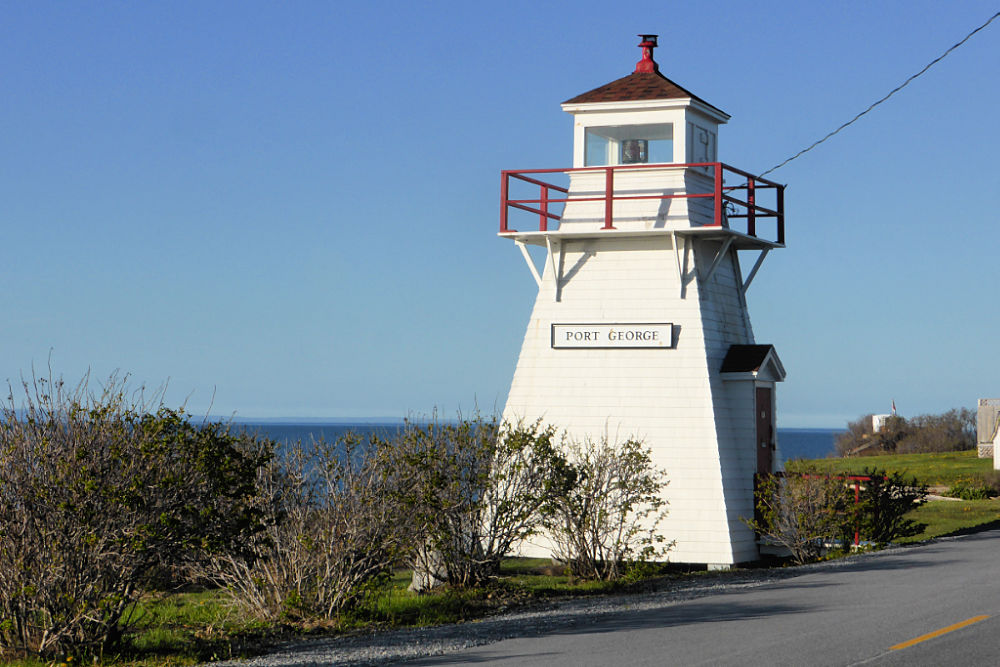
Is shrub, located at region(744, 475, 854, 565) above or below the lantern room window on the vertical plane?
below

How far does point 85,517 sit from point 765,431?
13.8 meters

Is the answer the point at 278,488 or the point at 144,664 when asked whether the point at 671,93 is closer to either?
the point at 278,488

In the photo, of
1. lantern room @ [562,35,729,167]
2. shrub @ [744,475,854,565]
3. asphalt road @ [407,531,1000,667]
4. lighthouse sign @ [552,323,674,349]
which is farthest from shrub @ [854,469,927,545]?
lantern room @ [562,35,729,167]

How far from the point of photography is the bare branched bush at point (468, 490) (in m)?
15.8

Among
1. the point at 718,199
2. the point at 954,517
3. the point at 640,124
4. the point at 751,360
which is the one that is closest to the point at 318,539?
the point at 718,199

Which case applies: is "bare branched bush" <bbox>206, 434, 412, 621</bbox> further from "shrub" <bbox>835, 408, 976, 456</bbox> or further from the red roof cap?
"shrub" <bbox>835, 408, 976, 456</bbox>

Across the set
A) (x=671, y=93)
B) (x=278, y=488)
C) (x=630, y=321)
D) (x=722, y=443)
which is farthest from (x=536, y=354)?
(x=278, y=488)

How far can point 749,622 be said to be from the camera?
507 inches

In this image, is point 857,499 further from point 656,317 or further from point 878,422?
point 878,422

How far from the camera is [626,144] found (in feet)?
71.5

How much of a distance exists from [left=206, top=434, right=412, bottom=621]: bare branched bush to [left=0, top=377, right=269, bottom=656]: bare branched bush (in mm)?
1641

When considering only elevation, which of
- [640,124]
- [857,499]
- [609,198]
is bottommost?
[857,499]

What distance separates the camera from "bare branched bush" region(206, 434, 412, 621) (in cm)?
→ 1377

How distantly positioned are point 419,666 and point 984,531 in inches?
777
